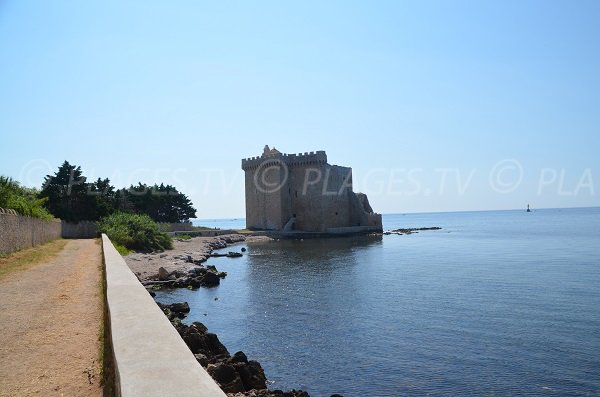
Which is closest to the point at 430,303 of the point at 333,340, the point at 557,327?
the point at 557,327

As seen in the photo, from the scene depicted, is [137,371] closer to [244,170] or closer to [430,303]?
[430,303]

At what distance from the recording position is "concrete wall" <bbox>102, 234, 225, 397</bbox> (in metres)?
2.43

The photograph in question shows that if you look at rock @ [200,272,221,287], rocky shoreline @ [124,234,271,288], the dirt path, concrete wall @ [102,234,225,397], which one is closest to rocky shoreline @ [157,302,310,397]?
the dirt path

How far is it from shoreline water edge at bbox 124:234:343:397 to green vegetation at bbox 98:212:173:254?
9.18 ft

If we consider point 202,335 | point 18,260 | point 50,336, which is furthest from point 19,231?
point 50,336

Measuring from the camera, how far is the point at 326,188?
46.3 metres

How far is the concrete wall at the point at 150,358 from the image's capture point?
Answer: 7.98ft

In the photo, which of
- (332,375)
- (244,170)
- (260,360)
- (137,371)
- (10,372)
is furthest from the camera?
(244,170)

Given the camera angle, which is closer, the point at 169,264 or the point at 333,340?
the point at 333,340

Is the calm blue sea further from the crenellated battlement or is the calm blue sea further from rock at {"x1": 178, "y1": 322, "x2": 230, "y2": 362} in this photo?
the crenellated battlement

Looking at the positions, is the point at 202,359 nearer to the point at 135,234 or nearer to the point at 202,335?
the point at 202,335

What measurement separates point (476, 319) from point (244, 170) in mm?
40142

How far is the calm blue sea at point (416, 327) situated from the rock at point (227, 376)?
115 centimetres

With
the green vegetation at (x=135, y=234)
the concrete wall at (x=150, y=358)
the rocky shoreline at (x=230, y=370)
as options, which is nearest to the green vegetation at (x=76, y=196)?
the green vegetation at (x=135, y=234)
